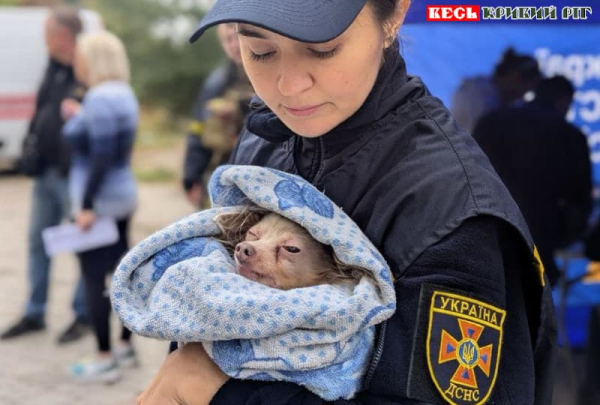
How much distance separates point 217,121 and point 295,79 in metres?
3.08

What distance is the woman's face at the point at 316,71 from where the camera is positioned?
4.52 feet

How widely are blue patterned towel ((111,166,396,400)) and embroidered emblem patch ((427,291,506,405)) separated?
0.09 m

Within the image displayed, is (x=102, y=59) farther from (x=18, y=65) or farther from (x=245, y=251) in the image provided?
(x=18, y=65)

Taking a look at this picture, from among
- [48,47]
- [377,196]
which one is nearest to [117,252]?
[48,47]

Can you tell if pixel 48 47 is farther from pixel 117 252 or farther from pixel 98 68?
pixel 117 252

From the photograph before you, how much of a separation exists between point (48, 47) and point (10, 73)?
546 cm

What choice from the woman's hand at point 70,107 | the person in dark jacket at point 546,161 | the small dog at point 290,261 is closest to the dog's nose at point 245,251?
the small dog at point 290,261

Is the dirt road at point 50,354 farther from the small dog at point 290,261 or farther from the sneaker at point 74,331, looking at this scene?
the small dog at point 290,261

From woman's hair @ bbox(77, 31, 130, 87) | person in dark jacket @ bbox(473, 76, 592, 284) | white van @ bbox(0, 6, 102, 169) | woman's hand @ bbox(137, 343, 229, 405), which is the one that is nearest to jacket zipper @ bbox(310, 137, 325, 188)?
woman's hand @ bbox(137, 343, 229, 405)

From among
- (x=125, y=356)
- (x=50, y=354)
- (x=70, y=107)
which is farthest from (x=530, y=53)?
(x=50, y=354)

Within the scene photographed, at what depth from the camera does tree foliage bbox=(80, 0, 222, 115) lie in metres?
10.4

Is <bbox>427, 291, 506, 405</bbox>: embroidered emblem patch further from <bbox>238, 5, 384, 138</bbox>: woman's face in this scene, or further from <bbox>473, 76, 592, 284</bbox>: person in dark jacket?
<bbox>473, 76, 592, 284</bbox>: person in dark jacket

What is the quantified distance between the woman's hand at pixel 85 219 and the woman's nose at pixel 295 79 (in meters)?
3.57

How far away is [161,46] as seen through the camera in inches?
423
